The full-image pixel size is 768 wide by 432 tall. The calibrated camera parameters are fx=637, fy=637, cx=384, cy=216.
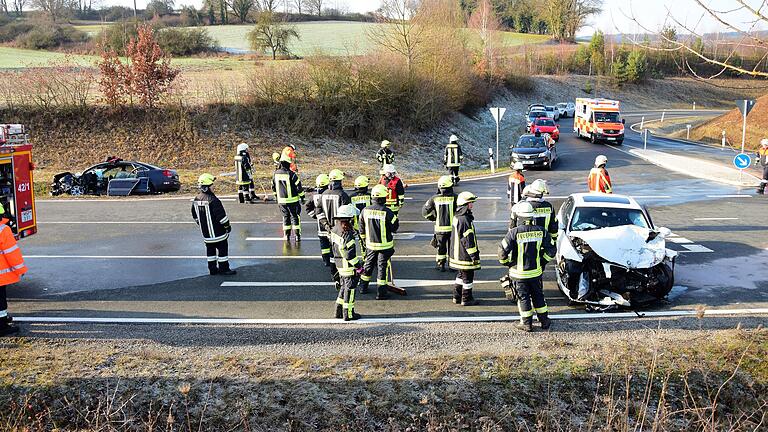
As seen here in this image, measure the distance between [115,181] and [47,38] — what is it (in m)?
37.7

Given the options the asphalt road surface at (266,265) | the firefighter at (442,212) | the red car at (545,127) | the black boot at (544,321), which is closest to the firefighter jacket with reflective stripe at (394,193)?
the asphalt road surface at (266,265)

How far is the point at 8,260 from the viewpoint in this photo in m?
8.58

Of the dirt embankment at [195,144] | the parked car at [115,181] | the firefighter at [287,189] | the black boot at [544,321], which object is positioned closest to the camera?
the black boot at [544,321]

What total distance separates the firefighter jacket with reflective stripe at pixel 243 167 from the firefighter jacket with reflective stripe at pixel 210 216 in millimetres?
6598

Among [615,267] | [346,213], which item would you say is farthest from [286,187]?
[615,267]

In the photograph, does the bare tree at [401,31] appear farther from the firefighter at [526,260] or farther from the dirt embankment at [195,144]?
the firefighter at [526,260]

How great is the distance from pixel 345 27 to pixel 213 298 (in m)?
60.8

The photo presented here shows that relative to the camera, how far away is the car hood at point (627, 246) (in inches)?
374

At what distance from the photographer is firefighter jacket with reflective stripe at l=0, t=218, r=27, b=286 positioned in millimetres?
8516

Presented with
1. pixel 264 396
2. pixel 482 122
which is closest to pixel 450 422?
pixel 264 396

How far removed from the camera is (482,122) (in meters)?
43.8

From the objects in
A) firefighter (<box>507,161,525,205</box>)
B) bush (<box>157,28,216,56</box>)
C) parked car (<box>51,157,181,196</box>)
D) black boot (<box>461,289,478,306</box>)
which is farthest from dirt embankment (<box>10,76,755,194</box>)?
bush (<box>157,28,216,56</box>)

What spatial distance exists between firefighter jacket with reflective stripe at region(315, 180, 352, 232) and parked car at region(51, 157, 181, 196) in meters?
10.8

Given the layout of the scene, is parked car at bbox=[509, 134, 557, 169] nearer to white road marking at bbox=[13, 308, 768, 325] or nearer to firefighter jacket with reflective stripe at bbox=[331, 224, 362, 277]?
white road marking at bbox=[13, 308, 768, 325]
